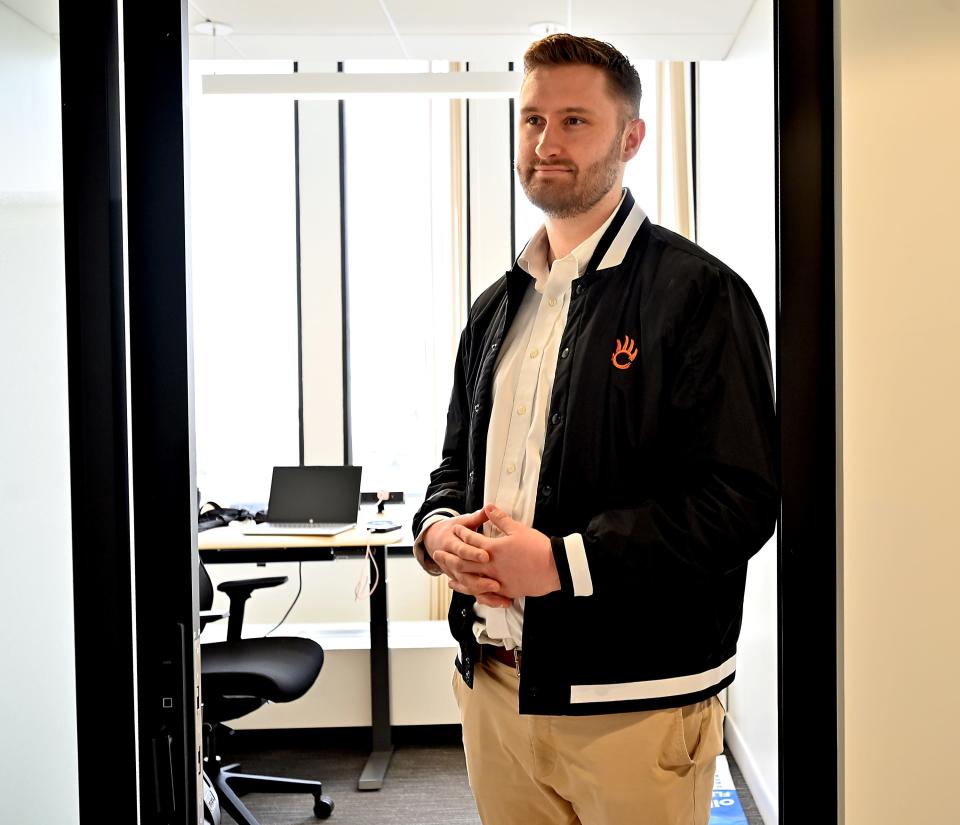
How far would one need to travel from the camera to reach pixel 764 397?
1081 millimetres

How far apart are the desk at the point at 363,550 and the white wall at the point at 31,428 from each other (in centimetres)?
165

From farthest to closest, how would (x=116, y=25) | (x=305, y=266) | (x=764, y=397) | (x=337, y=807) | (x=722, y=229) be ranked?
(x=305, y=266)
(x=722, y=229)
(x=337, y=807)
(x=116, y=25)
(x=764, y=397)

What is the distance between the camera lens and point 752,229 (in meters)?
2.51

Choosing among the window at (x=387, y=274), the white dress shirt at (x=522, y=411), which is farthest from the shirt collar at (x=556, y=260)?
the window at (x=387, y=274)

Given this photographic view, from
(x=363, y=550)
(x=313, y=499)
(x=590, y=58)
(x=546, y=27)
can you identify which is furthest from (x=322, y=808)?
(x=546, y=27)

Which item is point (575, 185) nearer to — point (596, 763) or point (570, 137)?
point (570, 137)

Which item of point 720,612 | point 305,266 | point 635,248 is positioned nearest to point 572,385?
point 635,248

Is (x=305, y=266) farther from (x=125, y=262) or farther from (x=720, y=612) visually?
(x=720, y=612)

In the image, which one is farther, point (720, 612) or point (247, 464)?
point (247, 464)

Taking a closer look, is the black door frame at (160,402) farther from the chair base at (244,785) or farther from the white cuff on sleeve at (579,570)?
the chair base at (244,785)

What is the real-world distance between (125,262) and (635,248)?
721 mm

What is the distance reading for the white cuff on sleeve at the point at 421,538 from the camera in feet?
4.29

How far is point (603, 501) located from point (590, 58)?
63 centimetres

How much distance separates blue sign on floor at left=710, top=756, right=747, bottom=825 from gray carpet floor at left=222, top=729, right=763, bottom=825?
7 cm
